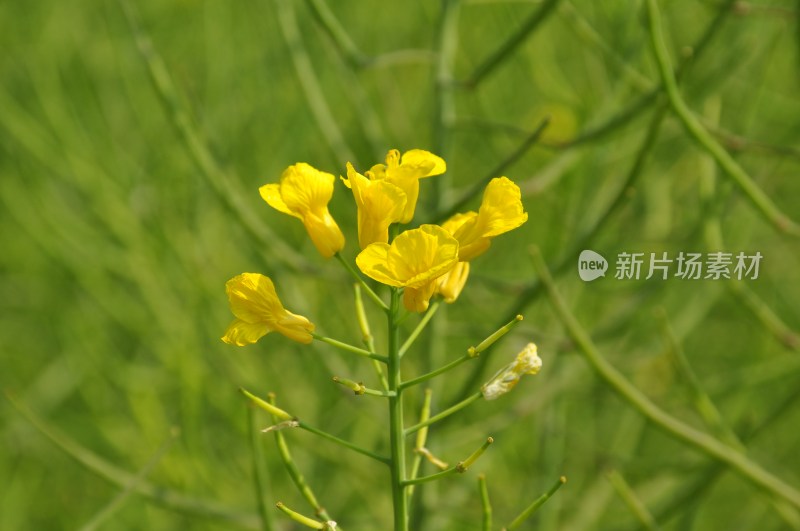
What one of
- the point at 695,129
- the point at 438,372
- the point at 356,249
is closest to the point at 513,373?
the point at 438,372

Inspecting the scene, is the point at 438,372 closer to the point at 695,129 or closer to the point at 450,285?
the point at 450,285

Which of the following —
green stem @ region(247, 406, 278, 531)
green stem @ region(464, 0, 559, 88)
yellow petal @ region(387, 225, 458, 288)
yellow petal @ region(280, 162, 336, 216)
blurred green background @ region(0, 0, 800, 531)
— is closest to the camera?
yellow petal @ region(387, 225, 458, 288)

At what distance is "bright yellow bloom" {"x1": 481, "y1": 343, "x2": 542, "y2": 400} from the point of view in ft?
1.78

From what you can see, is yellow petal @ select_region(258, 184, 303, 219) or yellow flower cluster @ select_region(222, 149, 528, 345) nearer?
yellow flower cluster @ select_region(222, 149, 528, 345)

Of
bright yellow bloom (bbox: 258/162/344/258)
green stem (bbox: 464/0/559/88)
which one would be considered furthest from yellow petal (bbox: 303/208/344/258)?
green stem (bbox: 464/0/559/88)

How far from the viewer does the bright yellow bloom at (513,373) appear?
0.54 meters

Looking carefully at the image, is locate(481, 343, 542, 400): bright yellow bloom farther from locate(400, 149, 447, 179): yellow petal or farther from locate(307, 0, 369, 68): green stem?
locate(307, 0, 369, 68): green stem

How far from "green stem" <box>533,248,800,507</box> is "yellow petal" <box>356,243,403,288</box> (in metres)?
0.25

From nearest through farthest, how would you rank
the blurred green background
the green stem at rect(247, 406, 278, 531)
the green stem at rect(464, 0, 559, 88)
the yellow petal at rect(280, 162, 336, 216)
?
the yellow petal at rect(280, 162, 336, 216) < the green stem at rect(247, 406, 278, 531) < the green stem at rect(464, 0, 559, 88) < the blurred green background

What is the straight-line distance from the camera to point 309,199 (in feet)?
1.97

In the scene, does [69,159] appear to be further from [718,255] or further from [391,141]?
[718,255]

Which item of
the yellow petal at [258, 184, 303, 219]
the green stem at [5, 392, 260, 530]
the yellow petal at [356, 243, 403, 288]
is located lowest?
the green stem at [5, 392, 260, 530]

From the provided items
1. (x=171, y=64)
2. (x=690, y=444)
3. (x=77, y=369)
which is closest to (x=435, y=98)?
(x=690, y=444)

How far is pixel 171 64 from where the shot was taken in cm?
192
